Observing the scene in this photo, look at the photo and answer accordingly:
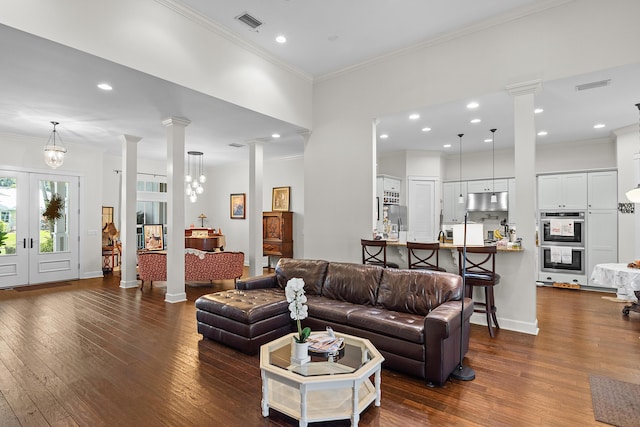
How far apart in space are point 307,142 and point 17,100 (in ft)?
14.7

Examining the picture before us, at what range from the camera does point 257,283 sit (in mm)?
4594

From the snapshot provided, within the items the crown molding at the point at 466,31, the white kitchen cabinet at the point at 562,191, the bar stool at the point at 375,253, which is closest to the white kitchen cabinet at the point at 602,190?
the white kitchen cabinet at the point at 562,191

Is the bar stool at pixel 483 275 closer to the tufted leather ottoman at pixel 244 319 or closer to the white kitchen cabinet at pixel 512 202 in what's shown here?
the tufted leather ottoman at pixel 244 319

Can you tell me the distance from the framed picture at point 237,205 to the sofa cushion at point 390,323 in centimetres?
747

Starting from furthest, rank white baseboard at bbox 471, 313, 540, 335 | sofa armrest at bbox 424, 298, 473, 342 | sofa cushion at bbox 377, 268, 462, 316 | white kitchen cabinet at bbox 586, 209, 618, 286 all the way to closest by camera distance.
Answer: white kitchen cabinet at bbox 586, 209, 618, 286
white baseboard at bbox 471, 313, 540, 335
sofa cushion at bbox 377, 268, 462, 316
sofa armrest at bbox 424, 298, 473, 342

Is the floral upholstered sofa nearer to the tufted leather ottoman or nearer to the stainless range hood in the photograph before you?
the tufted leather ottoman

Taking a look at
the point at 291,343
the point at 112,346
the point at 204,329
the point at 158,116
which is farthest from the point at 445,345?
the point at 158,116

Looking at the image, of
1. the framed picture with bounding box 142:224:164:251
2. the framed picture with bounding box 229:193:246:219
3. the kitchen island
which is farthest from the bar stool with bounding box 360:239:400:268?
the framed picture with bounding box 142:224:164:251

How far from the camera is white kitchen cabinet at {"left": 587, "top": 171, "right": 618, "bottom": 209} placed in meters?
6.56

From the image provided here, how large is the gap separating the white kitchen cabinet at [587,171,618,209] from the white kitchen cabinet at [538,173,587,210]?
0.31 feet

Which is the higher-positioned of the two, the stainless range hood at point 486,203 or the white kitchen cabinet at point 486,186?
the white kitchen cabinet at point 486,186

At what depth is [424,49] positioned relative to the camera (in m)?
5.06

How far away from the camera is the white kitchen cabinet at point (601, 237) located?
21.4 feet

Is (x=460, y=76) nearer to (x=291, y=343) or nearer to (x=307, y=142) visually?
(x=307, y=142)
